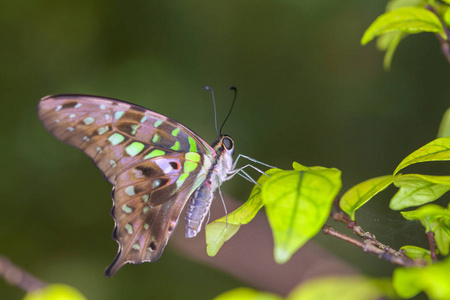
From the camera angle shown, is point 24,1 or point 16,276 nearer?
point 16,276

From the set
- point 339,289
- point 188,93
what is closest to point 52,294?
point 339,289

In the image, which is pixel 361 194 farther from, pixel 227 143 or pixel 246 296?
pixel 227 143

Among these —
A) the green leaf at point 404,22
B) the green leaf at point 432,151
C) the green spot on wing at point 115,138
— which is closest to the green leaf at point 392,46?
the green leaf at point 404,22

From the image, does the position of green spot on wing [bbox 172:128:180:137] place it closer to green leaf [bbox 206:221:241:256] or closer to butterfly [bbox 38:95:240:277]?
butterfly [bbox 38:95:240:277]

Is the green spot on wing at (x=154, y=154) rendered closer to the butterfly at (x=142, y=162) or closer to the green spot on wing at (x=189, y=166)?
the butterfly at (x=142, y=162)

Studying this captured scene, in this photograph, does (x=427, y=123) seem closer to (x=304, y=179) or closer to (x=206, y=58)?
(x=206, y=58)

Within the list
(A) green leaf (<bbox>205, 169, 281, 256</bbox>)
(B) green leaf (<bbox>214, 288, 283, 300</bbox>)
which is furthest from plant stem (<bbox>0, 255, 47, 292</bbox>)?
(A) green leaf (<bbox>205, 169, 281, 256</bbox>)

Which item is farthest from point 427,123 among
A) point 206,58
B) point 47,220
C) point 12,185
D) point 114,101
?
point 12,185
